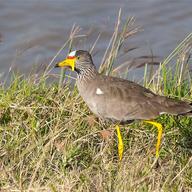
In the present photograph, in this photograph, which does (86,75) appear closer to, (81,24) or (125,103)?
(125,103)

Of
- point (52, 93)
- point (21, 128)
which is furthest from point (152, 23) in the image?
point (21, 128)

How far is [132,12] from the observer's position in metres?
11.2

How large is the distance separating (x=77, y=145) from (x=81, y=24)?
4.65 meters

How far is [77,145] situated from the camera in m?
6.37

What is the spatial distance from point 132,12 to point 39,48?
1413 millimetres

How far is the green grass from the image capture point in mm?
5699

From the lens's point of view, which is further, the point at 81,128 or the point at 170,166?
the point at 81,128

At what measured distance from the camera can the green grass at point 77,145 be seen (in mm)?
5699

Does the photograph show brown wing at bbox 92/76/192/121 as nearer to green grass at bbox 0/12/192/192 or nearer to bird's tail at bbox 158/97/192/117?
bird's tail at bbox 158/97/192/117

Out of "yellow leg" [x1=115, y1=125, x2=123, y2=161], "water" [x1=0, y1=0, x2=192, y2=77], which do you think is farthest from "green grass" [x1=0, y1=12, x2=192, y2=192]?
"water" [x1=0, y1=0, x2=192, y2=77]

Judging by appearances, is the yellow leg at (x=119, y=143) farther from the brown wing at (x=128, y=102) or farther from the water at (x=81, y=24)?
the water at (x=81, y=24)

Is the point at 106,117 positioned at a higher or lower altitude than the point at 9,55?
higher

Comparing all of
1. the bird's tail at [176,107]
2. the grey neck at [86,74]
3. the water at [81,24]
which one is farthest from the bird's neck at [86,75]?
the water at [81,24]

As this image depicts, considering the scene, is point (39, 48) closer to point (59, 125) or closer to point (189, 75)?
point (189, 75)
